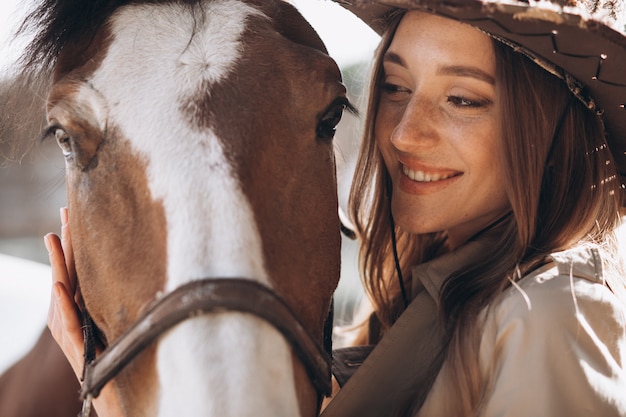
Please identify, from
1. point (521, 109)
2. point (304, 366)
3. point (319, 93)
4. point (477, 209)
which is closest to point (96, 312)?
point (304, 366)

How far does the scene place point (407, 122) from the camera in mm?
1779

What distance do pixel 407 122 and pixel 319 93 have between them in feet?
0.94

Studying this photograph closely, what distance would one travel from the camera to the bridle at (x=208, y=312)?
119cm

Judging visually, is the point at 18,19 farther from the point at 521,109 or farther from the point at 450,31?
the point at 521,109

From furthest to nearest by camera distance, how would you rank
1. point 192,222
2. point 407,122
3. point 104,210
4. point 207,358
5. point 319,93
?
1. point 407,122
2. point 319,93
3. point 104,210
4. point 192,222
5. point 207,358

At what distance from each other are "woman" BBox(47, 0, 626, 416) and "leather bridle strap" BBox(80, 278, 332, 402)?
1.17 feet

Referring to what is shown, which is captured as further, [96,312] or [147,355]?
[96,312]

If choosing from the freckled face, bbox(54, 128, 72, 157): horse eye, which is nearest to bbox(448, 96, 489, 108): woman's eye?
the freckled face

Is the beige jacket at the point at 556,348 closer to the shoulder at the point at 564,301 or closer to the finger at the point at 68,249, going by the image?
the shoulder at the point at 564,301

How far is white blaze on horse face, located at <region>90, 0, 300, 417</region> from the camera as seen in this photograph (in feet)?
3.81

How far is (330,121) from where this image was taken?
5.57 feet

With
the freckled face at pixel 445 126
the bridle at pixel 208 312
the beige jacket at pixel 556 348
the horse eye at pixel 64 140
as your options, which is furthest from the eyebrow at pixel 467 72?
the horse eye at pixel 64 140

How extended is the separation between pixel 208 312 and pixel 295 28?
3.10 ft

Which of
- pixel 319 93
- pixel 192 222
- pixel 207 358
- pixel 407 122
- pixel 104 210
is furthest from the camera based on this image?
pixel 407 122
